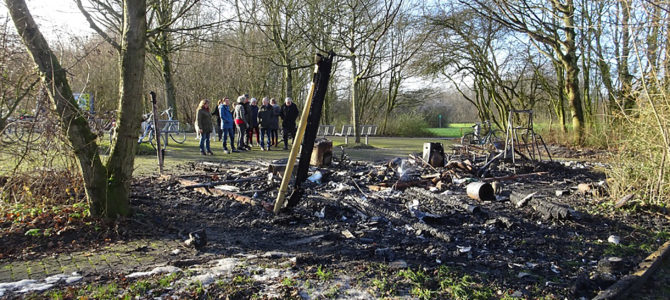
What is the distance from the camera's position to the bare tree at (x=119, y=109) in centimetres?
471

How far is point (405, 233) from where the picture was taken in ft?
17.1

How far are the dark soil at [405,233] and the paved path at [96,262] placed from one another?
0.26 metres

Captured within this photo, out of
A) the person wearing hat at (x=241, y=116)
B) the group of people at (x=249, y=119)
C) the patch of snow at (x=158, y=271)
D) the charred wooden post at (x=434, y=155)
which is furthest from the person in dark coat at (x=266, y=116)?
the patch of snow at (x=158, y=271)

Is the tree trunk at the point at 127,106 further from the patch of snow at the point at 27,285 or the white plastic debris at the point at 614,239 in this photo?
the white plastic debris at the point at 614,239

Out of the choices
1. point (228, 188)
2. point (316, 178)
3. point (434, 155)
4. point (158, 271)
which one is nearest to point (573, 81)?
point (434, 155)

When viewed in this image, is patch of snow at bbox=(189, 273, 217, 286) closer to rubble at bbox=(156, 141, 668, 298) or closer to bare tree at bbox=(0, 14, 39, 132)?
rubble at bbox=(156, 141, 668, 298)

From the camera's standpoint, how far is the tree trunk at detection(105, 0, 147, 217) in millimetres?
4840

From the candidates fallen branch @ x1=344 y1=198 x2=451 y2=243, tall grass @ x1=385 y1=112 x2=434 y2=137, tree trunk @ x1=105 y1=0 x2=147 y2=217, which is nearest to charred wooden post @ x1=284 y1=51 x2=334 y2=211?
fallen branch @ x1=344 y1=198 x2=451 y2=243

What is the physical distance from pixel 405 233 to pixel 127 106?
11.4ft

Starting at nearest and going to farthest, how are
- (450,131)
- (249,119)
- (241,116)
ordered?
1. (241,116)
2. (249,119)
3. (450,131)

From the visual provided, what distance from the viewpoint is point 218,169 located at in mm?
10445

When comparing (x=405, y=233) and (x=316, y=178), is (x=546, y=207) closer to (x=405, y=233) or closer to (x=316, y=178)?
(x=405, y=233)

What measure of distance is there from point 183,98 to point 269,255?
25.3 meters

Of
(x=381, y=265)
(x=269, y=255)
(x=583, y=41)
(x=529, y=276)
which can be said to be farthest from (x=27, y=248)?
(x=583, y=41)
